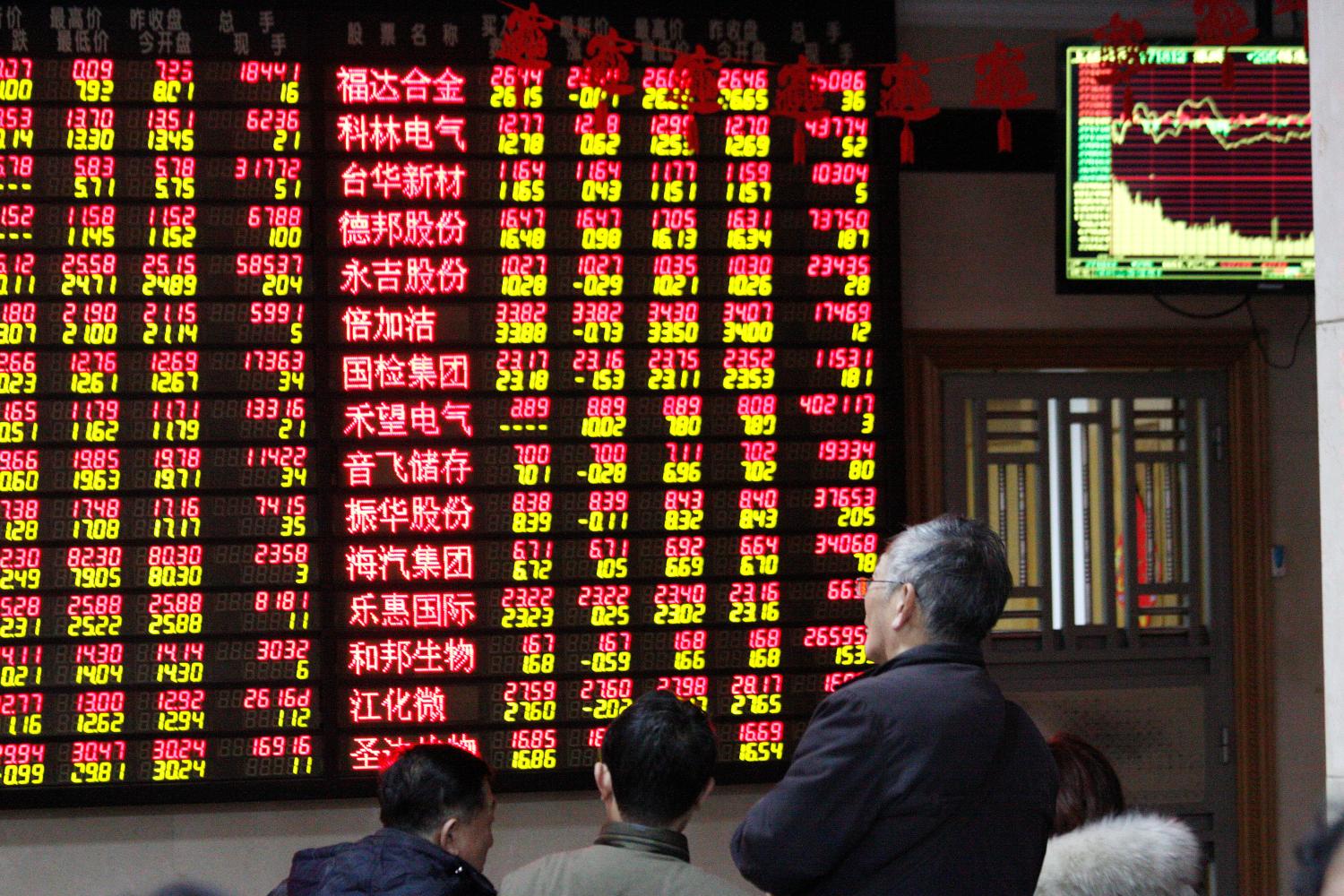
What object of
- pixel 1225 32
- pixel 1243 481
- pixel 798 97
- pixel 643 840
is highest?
pixel 1225 32

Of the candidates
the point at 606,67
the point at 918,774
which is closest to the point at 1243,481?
the point at 606,67

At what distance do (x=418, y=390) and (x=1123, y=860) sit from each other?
9.56 ft

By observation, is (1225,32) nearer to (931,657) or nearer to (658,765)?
(931,657)

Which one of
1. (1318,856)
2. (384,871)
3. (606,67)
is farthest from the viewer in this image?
(606,67)

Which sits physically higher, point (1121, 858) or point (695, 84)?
point (695, 84)

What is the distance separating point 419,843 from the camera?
Result: 97.0 inches

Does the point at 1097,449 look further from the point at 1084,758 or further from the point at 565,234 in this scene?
the point at 1084,758

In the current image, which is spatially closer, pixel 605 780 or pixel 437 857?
pixel 605 780

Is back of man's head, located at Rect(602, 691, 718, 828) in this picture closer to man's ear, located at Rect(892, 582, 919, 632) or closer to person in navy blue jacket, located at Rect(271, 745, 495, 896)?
man's ear, located at Rect(892, 582, 919, 632)

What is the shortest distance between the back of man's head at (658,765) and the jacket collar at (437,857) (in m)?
0.44

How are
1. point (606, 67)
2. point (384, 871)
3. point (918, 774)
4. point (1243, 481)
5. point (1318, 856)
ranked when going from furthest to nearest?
point (1243, 481), point (606, 67), point (384, 871), point (918, 774), point (1318, 856)

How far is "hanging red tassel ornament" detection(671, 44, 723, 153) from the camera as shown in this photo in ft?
14.9

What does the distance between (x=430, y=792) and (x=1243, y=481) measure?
11.0 ft

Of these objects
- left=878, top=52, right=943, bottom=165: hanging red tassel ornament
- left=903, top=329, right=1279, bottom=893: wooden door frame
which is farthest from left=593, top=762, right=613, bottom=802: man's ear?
left=903, top=329, right=1279, bottom=893: wooden door frame
